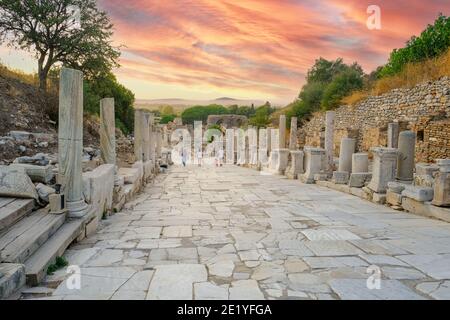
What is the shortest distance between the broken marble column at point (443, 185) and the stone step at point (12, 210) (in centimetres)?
681

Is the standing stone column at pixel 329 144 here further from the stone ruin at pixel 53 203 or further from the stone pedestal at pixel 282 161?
the stone ruin at pixel 53 203

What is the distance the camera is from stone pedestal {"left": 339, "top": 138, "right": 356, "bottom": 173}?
11469 millimetres

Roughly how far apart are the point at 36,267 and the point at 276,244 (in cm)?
295

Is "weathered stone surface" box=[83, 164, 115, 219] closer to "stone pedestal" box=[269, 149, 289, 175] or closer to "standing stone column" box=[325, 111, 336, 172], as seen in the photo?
"standing stone column" box=[325, 111, 336, 172]

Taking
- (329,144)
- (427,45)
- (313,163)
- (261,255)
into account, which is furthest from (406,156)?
(427,45)

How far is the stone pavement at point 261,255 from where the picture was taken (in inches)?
136

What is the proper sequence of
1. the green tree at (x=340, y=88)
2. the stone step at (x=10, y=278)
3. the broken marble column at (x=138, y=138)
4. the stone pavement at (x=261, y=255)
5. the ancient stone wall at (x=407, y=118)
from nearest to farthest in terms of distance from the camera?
the stone step at (x=10, y=278) < the stone pavement at (x=261, y=255) < the broken marble column at (x=138, y=138) < the ancient stone wall at (x=407, y=118) < the green tree at (x=340, y=88)

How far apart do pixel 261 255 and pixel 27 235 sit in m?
2.82

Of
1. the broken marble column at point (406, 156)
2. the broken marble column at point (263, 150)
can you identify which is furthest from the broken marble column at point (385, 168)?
the broken marble column at point (263, 150)

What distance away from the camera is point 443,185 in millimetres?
6508

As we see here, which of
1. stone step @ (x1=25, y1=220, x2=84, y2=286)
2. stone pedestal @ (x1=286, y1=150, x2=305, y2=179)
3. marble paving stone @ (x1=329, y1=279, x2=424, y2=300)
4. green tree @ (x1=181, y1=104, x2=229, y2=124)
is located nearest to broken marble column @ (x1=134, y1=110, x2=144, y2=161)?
stone pedestal @ (x1=286, y1=150, x2=305, y2=179)

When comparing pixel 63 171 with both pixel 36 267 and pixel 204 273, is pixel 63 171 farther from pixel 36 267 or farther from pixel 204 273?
pixel 204 273

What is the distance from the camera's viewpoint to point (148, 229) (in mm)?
5988

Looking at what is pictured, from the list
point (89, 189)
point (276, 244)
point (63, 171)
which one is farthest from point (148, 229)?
point (276, 244)
